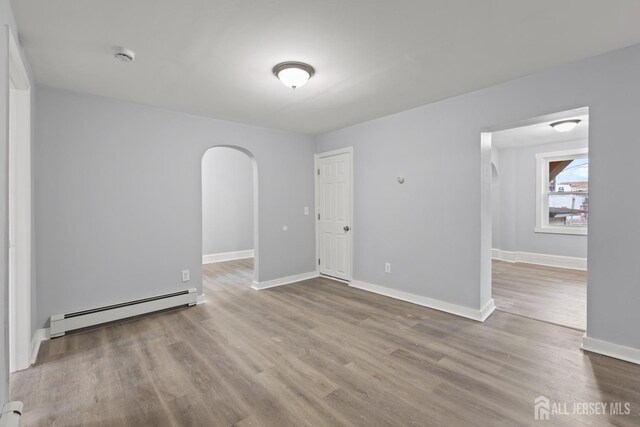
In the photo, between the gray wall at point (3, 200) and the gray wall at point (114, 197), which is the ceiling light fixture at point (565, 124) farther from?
the gray wall at point (3, 200)

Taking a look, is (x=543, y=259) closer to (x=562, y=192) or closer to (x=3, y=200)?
(x=562, y=192)

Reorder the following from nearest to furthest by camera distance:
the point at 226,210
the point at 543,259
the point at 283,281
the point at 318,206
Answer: the point at 283,281 < the point at 318,206 < the point at 543,259 < the point at 226,210

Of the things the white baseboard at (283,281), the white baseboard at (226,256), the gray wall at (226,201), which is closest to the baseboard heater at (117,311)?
the white baseboard at (283,281)

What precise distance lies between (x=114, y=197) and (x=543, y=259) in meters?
7.66

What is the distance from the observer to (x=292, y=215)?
512 centimetres

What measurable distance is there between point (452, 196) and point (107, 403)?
371 centimetres

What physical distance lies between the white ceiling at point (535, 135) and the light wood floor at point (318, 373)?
134 inches

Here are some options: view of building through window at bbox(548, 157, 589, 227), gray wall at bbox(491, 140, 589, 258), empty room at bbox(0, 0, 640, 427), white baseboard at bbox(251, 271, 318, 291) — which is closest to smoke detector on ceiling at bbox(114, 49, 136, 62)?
empty room at bbox(0, 0, 640, 427)

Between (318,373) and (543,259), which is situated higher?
(543,259)

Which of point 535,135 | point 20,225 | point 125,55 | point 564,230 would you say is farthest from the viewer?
point 564,230

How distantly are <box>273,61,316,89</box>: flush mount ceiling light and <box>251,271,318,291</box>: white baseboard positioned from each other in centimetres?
309

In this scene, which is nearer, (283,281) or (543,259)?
(283,281)

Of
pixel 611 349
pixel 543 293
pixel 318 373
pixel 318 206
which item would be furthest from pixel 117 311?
pixel 543 293

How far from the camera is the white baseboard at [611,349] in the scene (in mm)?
2395
